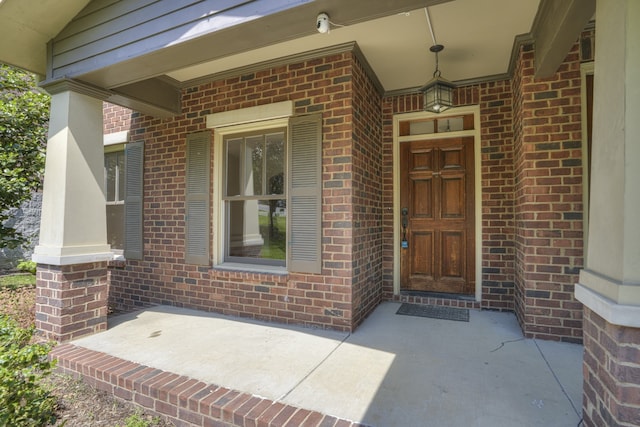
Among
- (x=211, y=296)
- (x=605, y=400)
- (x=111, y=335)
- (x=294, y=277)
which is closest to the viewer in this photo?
(x=605, y=400)

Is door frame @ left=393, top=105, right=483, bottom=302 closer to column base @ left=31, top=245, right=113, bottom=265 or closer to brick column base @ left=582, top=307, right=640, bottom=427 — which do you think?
brick column base @ left=582, top=307, right=640, bottom=427

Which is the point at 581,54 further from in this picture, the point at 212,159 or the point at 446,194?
the point at 212,159

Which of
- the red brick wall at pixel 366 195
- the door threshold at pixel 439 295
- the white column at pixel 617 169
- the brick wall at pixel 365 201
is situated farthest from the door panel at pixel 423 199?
the white column at pixel 617 169

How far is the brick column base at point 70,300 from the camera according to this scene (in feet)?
9.48

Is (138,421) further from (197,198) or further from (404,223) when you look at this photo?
(404,223)

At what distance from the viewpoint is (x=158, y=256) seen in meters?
4.23

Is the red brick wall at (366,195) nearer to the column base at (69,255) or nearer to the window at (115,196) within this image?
the column base at (69,255)

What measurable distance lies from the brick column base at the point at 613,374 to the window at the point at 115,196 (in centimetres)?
537

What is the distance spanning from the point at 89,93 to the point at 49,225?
1322 mm

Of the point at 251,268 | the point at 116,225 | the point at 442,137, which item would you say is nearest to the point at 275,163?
the point at 251,268

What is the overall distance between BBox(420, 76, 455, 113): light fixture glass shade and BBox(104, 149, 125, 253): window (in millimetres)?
4361

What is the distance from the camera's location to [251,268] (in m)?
3.70

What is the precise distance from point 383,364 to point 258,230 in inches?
82.6

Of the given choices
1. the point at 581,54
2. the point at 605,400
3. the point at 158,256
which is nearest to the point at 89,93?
the point at 158,256
